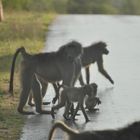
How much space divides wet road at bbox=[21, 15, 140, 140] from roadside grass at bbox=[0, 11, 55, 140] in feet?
0.73

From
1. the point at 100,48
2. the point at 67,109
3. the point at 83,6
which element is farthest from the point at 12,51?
the point at 83,6

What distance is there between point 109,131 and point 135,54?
13461 mm

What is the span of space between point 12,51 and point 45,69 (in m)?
8.32

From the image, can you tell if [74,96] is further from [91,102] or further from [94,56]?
[94,56]

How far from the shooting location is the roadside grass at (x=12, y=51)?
35.5ft

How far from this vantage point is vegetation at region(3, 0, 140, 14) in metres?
48.1

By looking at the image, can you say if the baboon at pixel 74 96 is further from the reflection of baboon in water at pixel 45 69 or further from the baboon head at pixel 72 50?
the baboon head at pixel 72 50

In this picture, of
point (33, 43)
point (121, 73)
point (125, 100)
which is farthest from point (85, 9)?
point (125, 100)

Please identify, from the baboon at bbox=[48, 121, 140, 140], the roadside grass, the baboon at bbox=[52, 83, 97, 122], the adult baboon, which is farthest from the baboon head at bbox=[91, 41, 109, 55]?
the baboon at bbox=[48, 121, 140, 140]

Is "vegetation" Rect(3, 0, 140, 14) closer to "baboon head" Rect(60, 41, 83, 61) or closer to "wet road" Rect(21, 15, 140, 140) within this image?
"wet road" Rect(21, 15, 140, 140)

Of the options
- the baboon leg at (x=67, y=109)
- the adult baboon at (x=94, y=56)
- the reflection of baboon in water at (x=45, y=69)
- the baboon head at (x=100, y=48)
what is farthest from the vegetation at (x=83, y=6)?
the baboon leg at (x=67, y=109)

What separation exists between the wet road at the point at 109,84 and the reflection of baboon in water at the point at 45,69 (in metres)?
0.39

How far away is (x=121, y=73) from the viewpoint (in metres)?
16.7

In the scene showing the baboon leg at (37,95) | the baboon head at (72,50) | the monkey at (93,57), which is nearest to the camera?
the baboon leg at (37,95)
